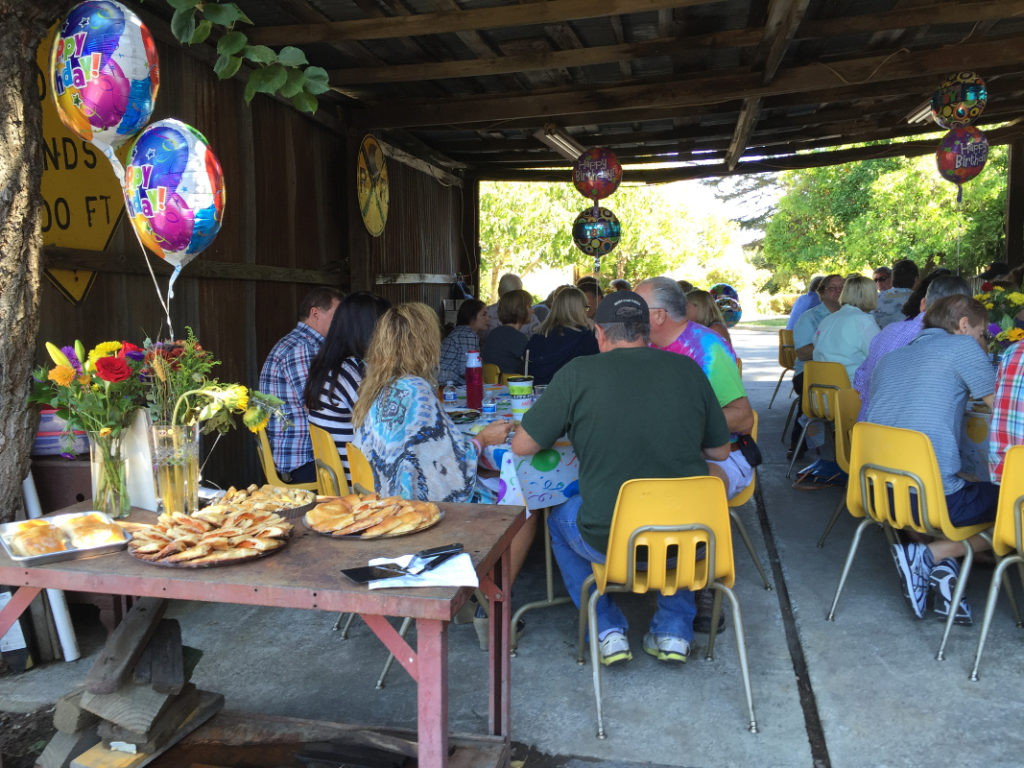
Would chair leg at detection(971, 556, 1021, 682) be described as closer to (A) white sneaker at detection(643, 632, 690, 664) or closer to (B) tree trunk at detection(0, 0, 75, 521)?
(A) white sneaker at detection(643, 632, 690, 664)

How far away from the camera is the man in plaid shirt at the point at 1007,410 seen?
122 inches

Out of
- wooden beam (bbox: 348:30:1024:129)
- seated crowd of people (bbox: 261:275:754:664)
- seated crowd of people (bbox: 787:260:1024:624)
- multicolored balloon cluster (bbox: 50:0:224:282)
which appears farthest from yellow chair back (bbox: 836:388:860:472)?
multicolored balloon cluster (bbox: 50:0:224:282)

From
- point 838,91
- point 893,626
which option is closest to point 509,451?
point 893,626

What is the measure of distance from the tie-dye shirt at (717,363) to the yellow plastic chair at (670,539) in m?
0.95

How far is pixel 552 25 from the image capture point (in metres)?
5.34

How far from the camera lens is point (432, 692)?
1872mm

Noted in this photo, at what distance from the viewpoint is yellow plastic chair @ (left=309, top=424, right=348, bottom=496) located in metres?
3.53

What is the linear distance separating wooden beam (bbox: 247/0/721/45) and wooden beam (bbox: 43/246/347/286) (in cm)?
136

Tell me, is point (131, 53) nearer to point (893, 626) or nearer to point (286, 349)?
point (286, 349)

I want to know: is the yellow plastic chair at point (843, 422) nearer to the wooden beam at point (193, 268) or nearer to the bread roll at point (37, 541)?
the bread roll at point (37, 541)

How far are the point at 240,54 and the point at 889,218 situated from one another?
709 inches

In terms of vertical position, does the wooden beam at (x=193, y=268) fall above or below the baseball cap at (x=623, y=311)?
above

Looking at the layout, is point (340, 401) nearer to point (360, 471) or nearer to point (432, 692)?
point (360, 471)

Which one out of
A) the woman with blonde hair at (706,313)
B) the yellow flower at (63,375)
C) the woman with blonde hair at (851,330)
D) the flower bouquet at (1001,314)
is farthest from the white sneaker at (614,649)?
the woman with blonde hair at (851,330)
